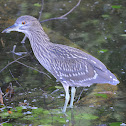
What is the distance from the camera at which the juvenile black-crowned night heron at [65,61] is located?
5941mm

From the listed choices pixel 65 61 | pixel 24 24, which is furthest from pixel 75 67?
pixel 24 24

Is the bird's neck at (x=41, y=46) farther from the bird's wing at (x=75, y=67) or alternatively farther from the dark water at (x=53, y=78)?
the dark water at (x=53, y=78)

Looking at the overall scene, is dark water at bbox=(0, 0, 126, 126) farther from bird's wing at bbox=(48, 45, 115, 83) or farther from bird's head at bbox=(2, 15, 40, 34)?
bird's head at bbox=(2, 15, 40, 34)

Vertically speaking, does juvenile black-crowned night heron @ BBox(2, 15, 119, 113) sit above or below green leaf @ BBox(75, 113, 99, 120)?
above

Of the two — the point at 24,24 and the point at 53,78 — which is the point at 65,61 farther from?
the point at 53,78

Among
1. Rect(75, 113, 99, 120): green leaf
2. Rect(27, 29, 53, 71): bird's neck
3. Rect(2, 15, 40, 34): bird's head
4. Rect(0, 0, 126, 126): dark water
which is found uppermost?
Rect(2, 15, 40, 34): bird's head

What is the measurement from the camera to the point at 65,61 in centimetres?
604

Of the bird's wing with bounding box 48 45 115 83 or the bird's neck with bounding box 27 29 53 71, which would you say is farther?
the bird's neck with bounding box 27 29 53 71

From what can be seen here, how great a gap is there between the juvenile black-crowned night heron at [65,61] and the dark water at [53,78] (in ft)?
1.55

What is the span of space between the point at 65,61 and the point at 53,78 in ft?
4.44

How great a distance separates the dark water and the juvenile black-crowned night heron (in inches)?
18.7

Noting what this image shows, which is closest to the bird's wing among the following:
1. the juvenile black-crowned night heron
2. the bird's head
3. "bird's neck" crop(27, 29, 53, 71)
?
the juvenile black-crowned night heron

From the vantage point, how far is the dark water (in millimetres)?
6023

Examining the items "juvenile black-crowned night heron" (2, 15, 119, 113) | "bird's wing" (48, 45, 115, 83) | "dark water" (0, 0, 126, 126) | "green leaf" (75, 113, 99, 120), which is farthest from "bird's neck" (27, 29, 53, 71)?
"green leaf" (75, 113, 99, 120)
